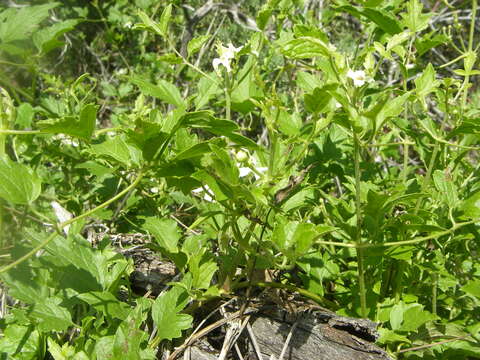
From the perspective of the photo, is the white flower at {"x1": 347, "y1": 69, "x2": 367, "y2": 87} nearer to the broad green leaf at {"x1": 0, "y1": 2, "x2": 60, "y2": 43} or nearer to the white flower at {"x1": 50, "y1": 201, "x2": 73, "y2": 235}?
the broad green leaf at {"x1": 0, "y1": 2, "x2": 60, "y2": 43}

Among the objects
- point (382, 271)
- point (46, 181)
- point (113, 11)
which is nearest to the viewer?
point (382, 271)

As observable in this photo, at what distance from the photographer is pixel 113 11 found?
299 cm

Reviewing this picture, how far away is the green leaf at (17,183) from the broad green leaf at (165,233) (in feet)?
0.85

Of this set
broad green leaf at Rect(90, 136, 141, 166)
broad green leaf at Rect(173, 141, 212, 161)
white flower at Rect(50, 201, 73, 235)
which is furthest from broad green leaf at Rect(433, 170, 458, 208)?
white flower at Rect(50, 201, 73, 235)

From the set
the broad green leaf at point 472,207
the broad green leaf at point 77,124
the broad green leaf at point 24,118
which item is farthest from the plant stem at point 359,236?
the broad green leaf at point 24,118

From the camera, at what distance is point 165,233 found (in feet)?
3.34

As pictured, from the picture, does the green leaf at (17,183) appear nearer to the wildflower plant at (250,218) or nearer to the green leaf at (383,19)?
the wildflower plant at (250,218)

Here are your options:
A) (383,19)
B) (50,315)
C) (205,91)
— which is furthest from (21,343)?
(383,19)

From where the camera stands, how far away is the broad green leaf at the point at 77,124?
789mm

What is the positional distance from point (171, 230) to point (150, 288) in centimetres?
24

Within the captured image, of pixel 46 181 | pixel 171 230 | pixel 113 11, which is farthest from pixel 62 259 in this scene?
pixel 113 11

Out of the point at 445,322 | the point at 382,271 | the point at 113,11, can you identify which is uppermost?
the point at 113,11

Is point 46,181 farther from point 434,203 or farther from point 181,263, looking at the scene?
point 434,203

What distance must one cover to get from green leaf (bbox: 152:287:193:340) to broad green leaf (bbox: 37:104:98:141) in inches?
13.8
